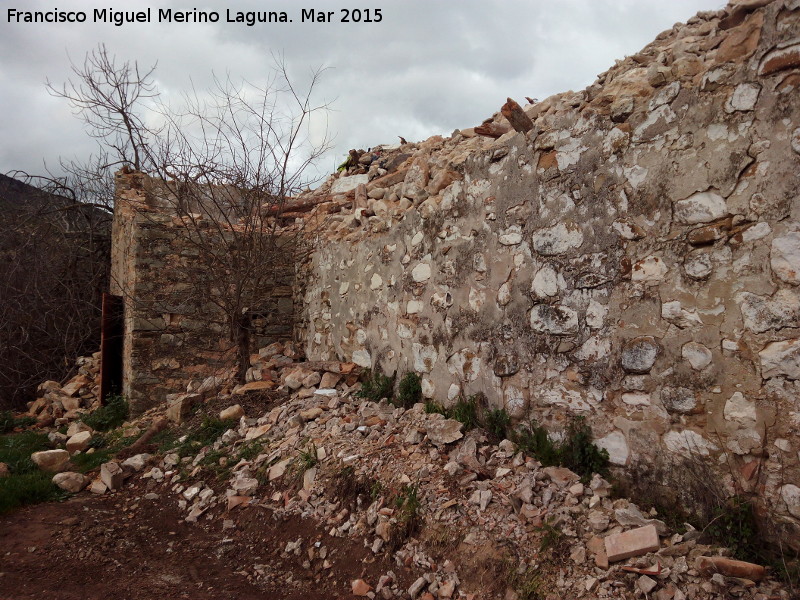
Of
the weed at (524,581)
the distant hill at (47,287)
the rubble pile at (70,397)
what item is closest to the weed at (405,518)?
the weed at (524,581)

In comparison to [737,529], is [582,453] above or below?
above

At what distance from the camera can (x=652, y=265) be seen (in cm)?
272

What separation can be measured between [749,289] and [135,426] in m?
6.13

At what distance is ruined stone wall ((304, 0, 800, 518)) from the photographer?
2283 mm

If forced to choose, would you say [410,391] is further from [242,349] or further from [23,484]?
[23,484]

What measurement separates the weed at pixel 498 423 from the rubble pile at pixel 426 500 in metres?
0.07

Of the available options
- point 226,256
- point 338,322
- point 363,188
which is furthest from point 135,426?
point 363,188

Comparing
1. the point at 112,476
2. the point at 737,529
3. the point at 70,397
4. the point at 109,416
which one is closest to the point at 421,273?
the point at 737,529

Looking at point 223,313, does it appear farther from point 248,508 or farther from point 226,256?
point 248,508

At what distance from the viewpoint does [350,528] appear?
10.6ft

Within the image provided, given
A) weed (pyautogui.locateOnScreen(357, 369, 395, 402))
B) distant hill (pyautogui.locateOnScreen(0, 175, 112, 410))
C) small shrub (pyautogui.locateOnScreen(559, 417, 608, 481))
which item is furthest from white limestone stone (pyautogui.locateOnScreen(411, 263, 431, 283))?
distant hill (pyautogui.locateOnScreen(0, 175, 112, 410))

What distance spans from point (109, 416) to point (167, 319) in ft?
4.49

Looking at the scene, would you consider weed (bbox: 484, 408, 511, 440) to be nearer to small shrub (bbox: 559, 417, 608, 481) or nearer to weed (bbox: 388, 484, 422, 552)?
small shrub (bbox: 559, 417, 608, 481)

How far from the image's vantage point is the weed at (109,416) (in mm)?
6609
